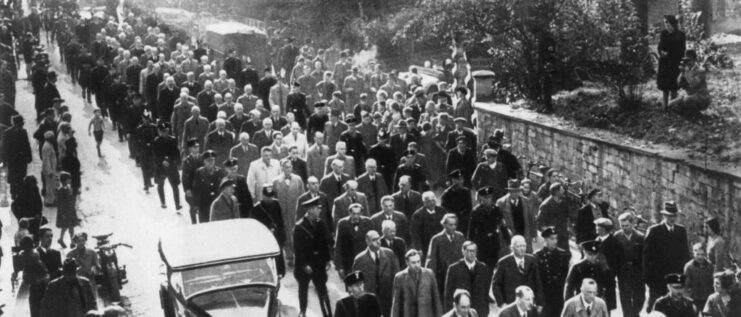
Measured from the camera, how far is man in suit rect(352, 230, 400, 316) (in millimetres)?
12211

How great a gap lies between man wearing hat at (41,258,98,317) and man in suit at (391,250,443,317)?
367 centimetres

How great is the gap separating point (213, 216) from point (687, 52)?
8.50 m

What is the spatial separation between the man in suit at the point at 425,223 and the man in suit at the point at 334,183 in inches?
82.6

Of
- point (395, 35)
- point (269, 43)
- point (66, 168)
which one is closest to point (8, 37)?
point (269, 43)

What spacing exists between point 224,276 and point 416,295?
2180 mm

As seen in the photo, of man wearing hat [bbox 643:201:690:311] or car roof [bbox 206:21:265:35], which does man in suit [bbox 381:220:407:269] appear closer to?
man wearing hat [bbox 643:201:690:311]

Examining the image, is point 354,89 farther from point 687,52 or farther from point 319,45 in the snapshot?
point 319,45

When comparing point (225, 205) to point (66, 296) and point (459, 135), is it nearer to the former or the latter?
point (66, 296)

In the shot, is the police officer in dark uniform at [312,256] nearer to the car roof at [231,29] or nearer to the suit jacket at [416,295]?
the suit jacket at [416,295]

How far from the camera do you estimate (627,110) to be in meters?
18.5

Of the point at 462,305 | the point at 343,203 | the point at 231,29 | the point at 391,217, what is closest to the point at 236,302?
the point at 462,305

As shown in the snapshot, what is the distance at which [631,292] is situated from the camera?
12.9 metres

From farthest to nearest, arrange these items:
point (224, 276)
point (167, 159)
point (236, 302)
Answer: point (167, 159), point (224, 276), point (236, 302)

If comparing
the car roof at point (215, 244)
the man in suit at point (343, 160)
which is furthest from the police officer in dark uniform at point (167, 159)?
the car roof at point (215, 244)
